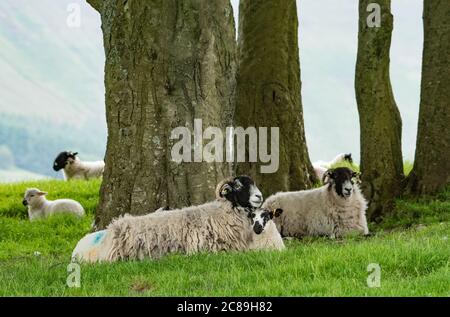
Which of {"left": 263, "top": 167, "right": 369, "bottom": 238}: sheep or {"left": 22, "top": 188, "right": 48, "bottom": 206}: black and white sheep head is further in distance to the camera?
{"left": 22, "top": 188, "right": 48, "bottom": 206}: black and white sheep head

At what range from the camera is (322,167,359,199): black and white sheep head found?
1588cm

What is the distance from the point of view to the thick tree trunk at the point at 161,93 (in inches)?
537

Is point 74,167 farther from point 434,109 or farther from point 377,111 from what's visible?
point 434,109

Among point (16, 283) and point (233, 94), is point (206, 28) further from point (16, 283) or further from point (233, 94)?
point (16, 283)

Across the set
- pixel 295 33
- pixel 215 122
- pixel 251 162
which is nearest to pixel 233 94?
pixel 215 122

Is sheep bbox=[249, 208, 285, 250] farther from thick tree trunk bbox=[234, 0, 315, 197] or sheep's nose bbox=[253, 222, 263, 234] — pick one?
thick tree trunk bbox=[234, 0, 315, 197]

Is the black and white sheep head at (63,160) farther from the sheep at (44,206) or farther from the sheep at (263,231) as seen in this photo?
the sheep at (263,231)

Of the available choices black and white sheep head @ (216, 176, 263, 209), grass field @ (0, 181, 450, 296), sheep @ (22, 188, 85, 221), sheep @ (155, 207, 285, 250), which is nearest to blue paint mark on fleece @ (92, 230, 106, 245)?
grass field @ (0, 181, 450, 296)

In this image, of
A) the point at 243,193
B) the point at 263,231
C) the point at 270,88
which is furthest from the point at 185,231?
the point at 270,88

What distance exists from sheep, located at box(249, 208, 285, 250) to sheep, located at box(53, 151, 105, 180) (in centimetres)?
1605

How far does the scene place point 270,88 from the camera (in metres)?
18.5

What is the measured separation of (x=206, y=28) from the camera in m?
13.9

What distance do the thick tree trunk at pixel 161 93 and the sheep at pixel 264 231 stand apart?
5.08 ft
